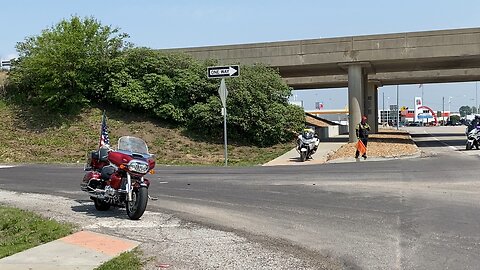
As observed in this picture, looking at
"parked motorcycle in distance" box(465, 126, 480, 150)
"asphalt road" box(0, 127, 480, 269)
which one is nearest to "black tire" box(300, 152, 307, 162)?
"asphalt road" box(0, 127, 480, 269)

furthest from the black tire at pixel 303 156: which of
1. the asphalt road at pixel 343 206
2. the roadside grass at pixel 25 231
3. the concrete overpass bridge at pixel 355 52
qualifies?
the roadside grass at pixel 25 231

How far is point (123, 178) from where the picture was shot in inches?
370

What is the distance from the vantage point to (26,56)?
114 ft

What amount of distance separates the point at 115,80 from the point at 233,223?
2484cm

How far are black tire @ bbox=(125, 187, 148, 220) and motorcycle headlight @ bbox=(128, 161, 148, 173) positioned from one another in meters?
0.32

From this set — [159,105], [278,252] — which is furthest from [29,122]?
[278,252]

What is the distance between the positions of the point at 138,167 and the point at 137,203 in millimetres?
595

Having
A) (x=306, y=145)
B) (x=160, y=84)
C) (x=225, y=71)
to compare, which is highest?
(x=160, y=84)

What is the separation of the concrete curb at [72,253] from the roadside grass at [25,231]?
9.4 inches

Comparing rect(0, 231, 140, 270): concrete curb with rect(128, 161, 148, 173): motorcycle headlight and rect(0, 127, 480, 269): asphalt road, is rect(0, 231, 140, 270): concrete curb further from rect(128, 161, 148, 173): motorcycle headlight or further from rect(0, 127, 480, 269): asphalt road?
rect(0, 127, 480, 269): asphalt road

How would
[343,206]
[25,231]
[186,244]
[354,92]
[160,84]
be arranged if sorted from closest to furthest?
[186,244]
[25,231]
[343,206]
[160,84]
[354,92]

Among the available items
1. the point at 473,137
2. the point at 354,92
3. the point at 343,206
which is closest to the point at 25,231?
the point at 343,206

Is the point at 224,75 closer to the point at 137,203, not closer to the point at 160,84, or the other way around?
the point at 160,84

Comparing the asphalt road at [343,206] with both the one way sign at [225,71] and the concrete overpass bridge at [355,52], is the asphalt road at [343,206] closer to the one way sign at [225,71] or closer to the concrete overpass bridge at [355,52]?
the one way sign at [225,71]
